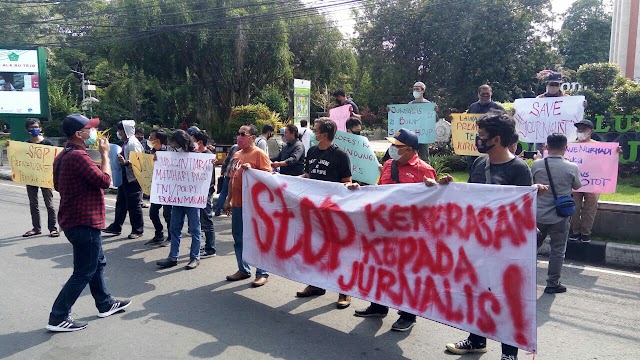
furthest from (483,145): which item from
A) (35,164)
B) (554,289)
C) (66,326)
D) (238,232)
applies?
(35,164)

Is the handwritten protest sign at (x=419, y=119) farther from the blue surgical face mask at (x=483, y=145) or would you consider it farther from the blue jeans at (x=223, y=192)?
the blue surgical face mask at (x=483, y=145)

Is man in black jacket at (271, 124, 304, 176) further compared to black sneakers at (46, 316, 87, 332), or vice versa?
man in black jacket at (271, 124, 304, 176)

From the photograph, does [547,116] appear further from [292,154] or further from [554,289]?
[292,154]

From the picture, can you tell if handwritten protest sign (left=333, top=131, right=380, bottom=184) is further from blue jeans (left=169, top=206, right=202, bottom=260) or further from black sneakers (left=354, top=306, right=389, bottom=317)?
black sneakers (left=354, top=306, right=389, bottom=317)

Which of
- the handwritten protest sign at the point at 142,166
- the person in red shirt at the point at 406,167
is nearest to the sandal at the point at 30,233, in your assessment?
the handwritten protest sign at the point at 142,166

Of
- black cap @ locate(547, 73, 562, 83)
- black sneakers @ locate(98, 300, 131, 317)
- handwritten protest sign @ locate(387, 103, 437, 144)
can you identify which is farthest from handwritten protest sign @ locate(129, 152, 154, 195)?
black cap @ locate(547, 73, 562, 83)

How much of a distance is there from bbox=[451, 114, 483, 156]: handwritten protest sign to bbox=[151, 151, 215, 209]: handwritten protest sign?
3.89 metres

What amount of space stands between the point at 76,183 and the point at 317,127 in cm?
218

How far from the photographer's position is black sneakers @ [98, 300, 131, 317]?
15.8 ft

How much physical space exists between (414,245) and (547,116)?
13.8ft

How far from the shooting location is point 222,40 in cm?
2417

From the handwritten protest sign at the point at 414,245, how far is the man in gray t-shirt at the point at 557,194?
75.6 inches

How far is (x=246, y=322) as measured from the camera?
185 inches

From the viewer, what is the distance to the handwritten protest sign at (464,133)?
8141 mm
